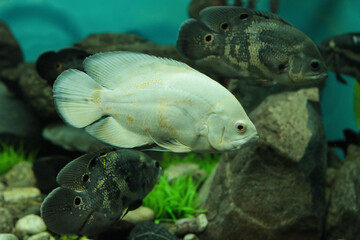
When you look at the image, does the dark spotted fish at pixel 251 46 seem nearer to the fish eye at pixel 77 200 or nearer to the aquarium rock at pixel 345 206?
the fish eye at pixel 77 200

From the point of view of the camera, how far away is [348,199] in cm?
321

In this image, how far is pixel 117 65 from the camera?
1530 mm

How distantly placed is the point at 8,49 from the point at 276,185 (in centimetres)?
579

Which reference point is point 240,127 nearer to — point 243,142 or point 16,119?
point 243,142

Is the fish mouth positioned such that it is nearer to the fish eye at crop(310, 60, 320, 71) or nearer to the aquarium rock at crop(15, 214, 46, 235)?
the fish eye at crop(310, 60, 320, 71)

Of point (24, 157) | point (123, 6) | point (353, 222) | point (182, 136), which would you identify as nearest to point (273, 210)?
point (353, 222)

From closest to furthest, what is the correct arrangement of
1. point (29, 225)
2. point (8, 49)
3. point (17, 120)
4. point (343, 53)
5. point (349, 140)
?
point (29, 225)
point (343, 53)
point (349, 140)
point (17, 120)
point (8, 49)

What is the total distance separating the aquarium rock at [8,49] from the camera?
6.28m

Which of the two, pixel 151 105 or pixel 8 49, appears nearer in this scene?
pixel 151 105

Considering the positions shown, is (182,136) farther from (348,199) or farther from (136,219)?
(348,199)

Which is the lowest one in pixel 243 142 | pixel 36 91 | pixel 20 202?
pixel 20 202

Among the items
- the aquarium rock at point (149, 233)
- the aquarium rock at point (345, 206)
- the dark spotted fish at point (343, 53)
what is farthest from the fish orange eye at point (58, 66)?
the aquarium rock at point (345, 206)

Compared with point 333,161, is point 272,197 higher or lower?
higher

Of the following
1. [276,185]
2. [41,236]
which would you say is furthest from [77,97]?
[276,185]
